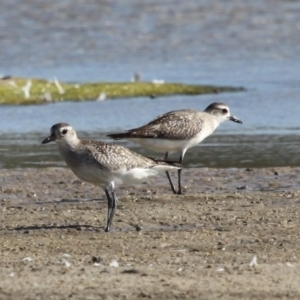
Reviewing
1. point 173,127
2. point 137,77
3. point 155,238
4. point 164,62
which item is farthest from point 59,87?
point 155,238

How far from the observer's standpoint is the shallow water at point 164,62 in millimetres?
16453

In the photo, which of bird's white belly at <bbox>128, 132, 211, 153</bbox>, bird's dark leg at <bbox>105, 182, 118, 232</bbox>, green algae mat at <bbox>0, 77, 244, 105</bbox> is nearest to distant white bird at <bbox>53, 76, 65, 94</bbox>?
green algae mat at <bbox>0, 77, 244, 105</bbox>

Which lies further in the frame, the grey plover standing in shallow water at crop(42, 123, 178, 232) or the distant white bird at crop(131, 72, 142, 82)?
the distant white bird at crop(131, 72, 142, 82)

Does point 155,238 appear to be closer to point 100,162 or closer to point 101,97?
point 100,162

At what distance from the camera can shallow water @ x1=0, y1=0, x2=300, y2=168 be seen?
648 inches

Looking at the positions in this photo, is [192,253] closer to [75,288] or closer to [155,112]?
[75,288]

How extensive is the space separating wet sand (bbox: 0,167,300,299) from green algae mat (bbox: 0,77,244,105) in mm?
8449

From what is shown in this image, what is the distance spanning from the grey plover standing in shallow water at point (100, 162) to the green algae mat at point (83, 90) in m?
11.9

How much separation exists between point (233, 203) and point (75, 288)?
417 cm

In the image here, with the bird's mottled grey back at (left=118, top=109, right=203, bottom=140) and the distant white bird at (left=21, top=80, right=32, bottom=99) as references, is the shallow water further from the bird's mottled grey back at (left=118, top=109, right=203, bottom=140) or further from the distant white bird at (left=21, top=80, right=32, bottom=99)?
the bird's mottled grey back at (left=118, top=109, right=203, bottom=140)

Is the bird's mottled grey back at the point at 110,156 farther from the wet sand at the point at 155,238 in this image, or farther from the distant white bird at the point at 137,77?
the distant white bird at the point at 137,77

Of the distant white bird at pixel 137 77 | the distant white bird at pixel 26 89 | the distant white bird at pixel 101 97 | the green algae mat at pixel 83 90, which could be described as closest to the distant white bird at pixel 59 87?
the green algae mat at pixel 83 90

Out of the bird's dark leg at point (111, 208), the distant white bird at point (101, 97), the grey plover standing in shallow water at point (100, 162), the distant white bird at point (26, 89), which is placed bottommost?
the bird's dark leg at point (111, 208)

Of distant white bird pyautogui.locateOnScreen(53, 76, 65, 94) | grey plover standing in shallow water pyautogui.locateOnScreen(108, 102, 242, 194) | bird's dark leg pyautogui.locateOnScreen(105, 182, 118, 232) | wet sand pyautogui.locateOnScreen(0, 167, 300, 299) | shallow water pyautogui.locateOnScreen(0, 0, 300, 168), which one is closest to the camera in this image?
wet sand pyautogui.locateOnScreen(0, 167, 300, 299)
